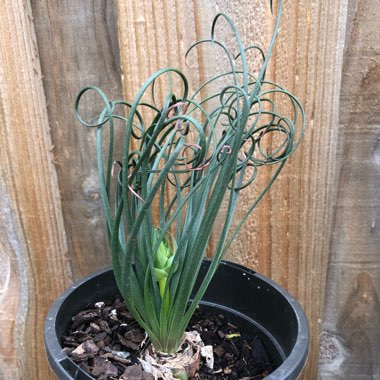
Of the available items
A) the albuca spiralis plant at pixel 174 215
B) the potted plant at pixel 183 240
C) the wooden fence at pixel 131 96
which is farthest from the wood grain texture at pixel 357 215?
the albuca spiralis plant at pixel 174 215

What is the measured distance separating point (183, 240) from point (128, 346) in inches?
8.3

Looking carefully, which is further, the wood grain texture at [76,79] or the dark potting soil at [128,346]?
the wood grain texture at [76,79]

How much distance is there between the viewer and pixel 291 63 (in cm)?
66

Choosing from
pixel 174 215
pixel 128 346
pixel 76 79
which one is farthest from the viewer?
pixel 76 79

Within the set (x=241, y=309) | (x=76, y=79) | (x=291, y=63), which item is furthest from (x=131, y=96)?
(x=241, y=309)

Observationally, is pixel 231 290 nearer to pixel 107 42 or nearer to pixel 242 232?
pixel 242 232

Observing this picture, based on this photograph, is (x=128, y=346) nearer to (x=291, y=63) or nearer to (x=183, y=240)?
(x=183, y=240)

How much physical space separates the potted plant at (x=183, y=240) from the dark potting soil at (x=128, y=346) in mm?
16

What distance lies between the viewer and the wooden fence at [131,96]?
65cm

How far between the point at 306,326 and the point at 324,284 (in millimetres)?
296

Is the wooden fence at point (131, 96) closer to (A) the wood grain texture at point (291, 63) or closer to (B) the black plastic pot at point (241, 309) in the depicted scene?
(A) the wood grain texture at point (291, 63)

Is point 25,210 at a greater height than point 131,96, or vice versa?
point 131,96

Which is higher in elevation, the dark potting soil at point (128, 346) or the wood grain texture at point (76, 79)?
the wood grain texture at point (76, 79)

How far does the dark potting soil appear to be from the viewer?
539 millimetres
